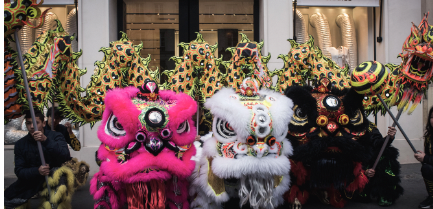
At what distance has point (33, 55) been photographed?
3.58 metres

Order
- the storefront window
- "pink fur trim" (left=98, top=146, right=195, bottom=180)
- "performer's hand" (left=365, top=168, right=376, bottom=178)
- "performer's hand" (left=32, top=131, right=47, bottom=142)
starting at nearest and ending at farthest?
"pink fur trim" (left=98, top=146, right=195, bottom=180) < "performer's hand" (left=32, top=131, right=47, bottom=142) < "performer's hand" (left=365, top=168, right=376, bottom=178) < the storefront window

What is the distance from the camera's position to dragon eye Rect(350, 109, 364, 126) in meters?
3.77

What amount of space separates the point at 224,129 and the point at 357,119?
1.63m

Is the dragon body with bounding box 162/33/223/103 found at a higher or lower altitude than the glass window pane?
lower

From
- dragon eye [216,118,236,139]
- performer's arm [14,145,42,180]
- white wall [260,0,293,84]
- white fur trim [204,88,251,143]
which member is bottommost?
performer's arm [14,145,42,180]

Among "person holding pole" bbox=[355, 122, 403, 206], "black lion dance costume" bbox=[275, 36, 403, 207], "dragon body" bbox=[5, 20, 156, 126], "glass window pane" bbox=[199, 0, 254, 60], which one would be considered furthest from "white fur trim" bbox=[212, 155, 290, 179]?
"glass window pane" bbox=[199, 0, 254, 60]

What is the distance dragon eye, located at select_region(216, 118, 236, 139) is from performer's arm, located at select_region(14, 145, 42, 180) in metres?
1.83

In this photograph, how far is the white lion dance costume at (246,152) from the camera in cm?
287

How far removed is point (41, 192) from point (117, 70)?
1.49 meters

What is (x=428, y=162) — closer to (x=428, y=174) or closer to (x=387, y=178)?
(x=428, y=174)

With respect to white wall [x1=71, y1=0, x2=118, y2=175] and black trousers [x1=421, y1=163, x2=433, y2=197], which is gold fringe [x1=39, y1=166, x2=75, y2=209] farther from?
black trousers [x1=421, y1=163, x2=433, y2=197]

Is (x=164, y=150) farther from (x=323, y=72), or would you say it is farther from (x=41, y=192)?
(x=323, y=72)

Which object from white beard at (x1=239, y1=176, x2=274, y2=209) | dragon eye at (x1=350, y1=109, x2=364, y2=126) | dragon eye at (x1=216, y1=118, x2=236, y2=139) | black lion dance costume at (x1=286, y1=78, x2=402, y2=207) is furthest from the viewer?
dragon eye at (x1=350, y1=109, x2=364, y2=126)

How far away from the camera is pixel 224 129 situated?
3.07 meters
